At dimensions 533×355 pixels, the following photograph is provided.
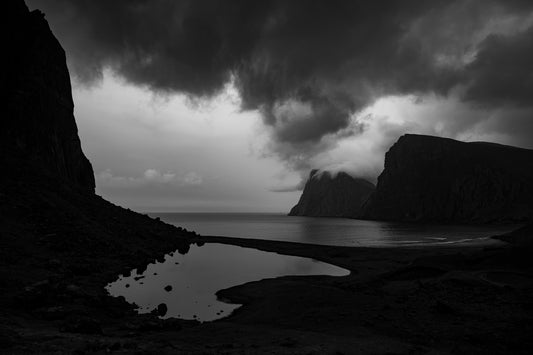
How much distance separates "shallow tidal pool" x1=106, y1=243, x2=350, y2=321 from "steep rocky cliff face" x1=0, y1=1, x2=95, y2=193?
130ft

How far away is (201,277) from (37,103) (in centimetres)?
7292

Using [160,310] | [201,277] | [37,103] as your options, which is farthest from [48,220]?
[37,103]

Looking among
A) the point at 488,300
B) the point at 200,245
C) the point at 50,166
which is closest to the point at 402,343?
the point at 488,300

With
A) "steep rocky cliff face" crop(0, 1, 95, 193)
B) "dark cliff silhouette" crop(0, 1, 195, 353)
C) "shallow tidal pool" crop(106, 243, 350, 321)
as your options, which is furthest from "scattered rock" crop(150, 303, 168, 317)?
"steep rocky cliff face" crop(0, 1, 95, 193)

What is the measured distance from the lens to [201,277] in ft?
177

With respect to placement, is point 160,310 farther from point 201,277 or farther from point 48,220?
point 48,220

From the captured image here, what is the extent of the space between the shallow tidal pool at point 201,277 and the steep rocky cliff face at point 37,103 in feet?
130

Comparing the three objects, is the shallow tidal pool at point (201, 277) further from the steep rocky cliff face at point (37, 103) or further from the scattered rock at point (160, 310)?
the steep rocky cliff face at point (37, 103)

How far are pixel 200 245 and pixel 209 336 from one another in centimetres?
7894

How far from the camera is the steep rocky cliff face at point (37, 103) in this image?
263 feet

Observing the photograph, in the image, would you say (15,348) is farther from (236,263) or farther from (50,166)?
(50,166)

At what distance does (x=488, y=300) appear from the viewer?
33531mm

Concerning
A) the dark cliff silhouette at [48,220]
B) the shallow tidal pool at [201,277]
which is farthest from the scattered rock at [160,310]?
the dark cliff silhouette at [48,220]

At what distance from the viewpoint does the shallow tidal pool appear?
36125 millimetres
